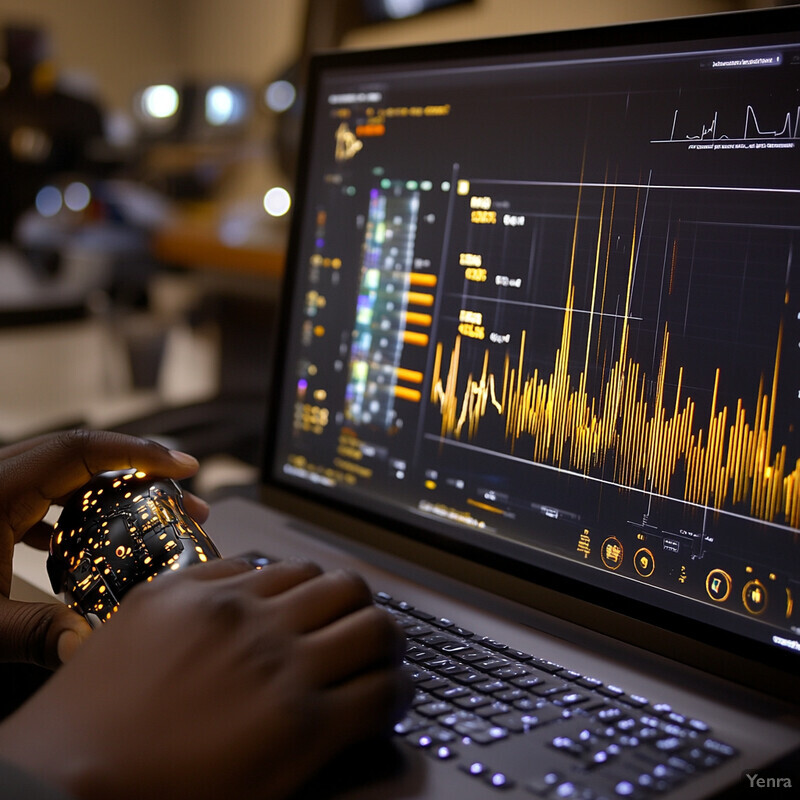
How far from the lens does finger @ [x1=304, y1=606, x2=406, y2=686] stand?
0.43 metres

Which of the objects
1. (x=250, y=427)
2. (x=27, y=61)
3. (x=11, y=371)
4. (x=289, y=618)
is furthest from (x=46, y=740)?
(x=27, y=61)

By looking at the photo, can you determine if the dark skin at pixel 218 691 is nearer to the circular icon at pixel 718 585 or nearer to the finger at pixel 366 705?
the finger at pixel 366 705

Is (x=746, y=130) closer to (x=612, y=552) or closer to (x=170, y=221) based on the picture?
(x=612, y=552)

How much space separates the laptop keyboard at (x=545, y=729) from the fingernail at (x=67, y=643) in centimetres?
19

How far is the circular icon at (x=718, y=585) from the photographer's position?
0.52m

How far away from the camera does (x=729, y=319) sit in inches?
20.6

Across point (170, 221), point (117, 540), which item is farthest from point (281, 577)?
point (170, 221)

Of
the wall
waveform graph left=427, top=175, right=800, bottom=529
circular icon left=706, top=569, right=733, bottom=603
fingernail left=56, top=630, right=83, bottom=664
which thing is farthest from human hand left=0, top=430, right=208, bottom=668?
the wall

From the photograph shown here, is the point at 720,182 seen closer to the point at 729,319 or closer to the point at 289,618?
the point at 729,319

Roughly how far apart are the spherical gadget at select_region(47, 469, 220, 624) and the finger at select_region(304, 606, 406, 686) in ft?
0.44

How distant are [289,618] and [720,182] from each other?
352 mm

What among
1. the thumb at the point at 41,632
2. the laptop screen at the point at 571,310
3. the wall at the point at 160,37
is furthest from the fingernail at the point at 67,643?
the wall at the point at 160,37

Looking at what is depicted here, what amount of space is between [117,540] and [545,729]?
0.92ft

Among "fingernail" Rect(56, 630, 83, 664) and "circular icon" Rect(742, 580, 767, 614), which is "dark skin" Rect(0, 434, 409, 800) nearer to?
"fingernail" Rect(56, 630, 83, 664)
